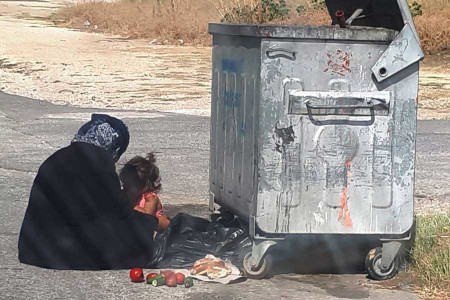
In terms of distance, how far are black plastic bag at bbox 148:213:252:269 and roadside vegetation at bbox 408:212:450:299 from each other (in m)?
1.05

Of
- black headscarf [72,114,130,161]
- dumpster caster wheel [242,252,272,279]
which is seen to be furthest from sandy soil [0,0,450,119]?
dumpster caster wheel [242,252,272,279]

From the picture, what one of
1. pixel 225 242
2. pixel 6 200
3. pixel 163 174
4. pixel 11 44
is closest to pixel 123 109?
pixel 163 174

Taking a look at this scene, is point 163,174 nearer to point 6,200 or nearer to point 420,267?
point 6,200

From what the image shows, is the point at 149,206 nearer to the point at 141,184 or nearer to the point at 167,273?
the point at 141,184

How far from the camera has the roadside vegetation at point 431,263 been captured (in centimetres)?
556

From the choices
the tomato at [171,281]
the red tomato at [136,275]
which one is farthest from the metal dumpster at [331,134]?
the red tomato at [136,275]

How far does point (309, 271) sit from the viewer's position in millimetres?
5984

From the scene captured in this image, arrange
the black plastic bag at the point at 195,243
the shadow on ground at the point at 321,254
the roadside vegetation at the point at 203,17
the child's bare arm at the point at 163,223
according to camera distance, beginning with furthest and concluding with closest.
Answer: the roadside vegetation at the point at 203,17 < the child's bare arm at the point at 163,223 < the black plastic bag at the point at 195,243 < the shadow on ground at the point at 321,254

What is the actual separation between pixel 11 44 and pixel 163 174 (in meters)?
19.7

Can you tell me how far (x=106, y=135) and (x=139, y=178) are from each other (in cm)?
50

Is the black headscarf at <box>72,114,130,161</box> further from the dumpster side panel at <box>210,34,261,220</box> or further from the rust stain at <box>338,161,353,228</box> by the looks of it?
the rust stain at <box>338,161,353,228</box>

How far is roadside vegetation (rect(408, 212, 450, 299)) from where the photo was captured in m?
5.56

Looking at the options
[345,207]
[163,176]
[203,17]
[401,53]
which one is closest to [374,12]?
[401,53]

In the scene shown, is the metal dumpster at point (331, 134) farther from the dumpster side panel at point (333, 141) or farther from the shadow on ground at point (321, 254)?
the shadow on ground at point (321, 254)
